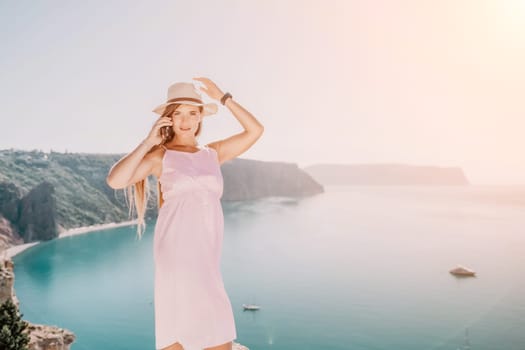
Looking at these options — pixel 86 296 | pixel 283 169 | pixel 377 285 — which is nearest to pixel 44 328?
pixel 86 296

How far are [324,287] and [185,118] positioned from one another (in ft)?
158

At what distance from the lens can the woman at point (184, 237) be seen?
6.70 ft

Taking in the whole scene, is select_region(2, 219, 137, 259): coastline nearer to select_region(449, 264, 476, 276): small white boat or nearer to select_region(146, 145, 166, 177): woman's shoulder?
select_region(449, 264, 476, 276): small white boat

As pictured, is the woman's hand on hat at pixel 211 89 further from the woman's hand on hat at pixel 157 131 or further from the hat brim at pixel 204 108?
the woman's hand on hat at pixel 157 131

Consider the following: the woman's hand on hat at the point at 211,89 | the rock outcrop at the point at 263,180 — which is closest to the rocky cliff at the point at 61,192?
the rock outcrop at the point at 263,180

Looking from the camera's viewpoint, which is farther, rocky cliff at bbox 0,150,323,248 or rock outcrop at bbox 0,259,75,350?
rocky cliff at bbox 0,150,323,248

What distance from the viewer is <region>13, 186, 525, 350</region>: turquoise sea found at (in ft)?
115

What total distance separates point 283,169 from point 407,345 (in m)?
144

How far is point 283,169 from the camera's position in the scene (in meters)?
176

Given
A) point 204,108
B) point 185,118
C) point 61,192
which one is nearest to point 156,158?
point 185,118

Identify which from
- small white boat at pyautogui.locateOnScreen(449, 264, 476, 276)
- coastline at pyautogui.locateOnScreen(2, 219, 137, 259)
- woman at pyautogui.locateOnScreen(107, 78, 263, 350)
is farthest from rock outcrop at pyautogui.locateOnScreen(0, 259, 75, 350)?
small white boat at pyautogui.locateOnScreen(449, 264, 476, 276)

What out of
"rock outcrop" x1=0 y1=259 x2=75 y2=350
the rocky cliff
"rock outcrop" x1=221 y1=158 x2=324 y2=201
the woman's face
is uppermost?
"rock outcrop" x1=221 y1=158 x2=324 y2=201

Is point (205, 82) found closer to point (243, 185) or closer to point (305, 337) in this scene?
point (305, 337)

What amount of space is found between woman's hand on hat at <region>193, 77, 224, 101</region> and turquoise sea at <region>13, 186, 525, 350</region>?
108ft
